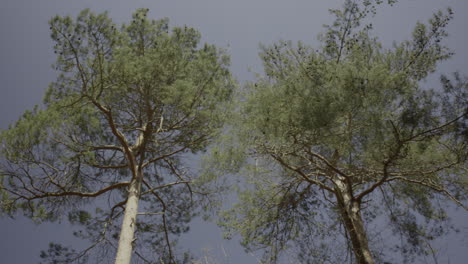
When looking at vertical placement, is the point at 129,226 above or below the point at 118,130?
below

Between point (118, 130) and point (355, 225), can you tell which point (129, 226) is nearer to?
point (118, 130)

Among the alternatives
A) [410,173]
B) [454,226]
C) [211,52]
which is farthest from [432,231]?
[211,52]

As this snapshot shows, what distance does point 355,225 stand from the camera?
5047 mm

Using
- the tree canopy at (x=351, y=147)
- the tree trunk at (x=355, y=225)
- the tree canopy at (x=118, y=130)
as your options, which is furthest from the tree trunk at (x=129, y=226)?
the tree trunk at (x=355, y=225)

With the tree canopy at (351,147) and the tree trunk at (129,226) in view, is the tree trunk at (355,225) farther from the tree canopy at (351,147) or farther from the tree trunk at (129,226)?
the tree trunk at (129,226)

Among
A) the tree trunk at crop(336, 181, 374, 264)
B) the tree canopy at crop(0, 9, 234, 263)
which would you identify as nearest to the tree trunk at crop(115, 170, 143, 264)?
the tree canopy at crop(0, 9, 234, 263)

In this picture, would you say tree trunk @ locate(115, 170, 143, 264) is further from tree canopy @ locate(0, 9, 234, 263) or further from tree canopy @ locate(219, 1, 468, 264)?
tree canopy @ locate(219, 1, 468, 264)

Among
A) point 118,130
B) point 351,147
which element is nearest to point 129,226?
point 118,130

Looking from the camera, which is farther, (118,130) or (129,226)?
(118,130)

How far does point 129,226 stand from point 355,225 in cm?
328

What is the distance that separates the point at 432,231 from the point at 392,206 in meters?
0.72

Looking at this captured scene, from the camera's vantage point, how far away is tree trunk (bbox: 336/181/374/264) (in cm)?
469

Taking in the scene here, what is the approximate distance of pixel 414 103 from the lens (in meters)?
3.96

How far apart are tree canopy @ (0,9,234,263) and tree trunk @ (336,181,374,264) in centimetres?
250
